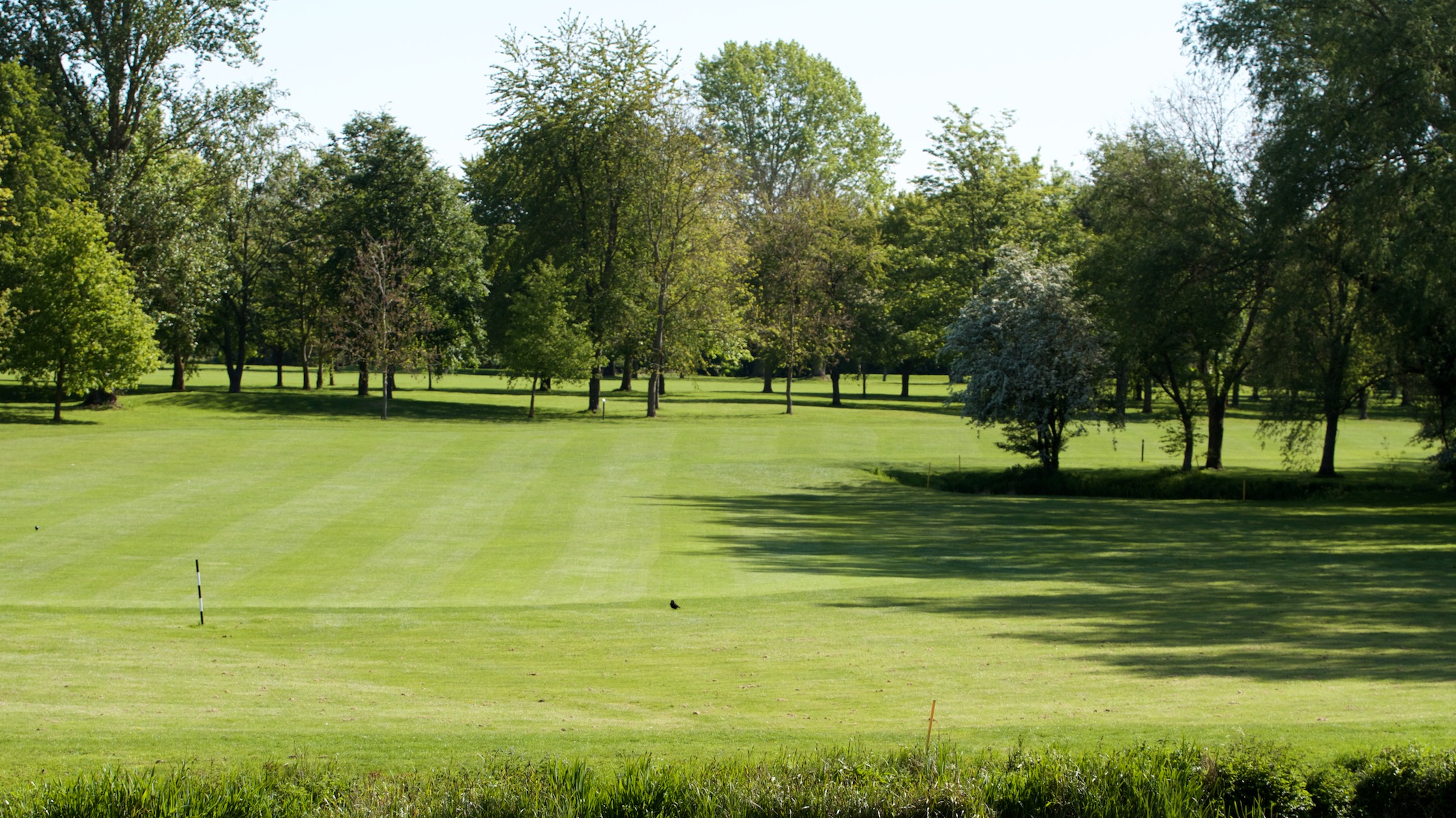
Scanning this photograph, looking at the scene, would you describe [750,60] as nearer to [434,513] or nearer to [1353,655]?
[434,513]

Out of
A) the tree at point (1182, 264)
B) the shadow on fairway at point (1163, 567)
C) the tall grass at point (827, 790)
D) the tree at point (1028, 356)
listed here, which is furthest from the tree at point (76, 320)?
the tall grass at point (827, 790)

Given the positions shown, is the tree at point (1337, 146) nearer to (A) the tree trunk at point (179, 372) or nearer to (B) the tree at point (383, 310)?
(B) the tree at point (383, 310)

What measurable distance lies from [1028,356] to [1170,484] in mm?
6837

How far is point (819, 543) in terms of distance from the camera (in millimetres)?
26922

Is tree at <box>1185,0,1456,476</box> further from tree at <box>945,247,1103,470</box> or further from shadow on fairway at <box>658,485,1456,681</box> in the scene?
tree at <box>945,247,1103,470</box>

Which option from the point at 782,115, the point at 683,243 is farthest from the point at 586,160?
the point at 782,115

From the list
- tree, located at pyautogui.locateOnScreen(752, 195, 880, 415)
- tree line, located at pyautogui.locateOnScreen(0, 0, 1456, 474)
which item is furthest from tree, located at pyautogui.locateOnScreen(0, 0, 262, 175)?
tree, located at pyautogui.locateOnScreen(752, 195, 880, 415)

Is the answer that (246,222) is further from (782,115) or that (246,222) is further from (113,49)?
(782,115)

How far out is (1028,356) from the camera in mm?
41000

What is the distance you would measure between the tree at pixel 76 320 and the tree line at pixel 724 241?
0.14 meters

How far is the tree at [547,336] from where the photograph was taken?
202ft

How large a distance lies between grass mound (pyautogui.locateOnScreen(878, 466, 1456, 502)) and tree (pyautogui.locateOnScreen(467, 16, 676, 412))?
26.4 meters

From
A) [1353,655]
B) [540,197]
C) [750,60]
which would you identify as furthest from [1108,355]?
[750,60]

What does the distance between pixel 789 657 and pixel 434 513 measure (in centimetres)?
1651
